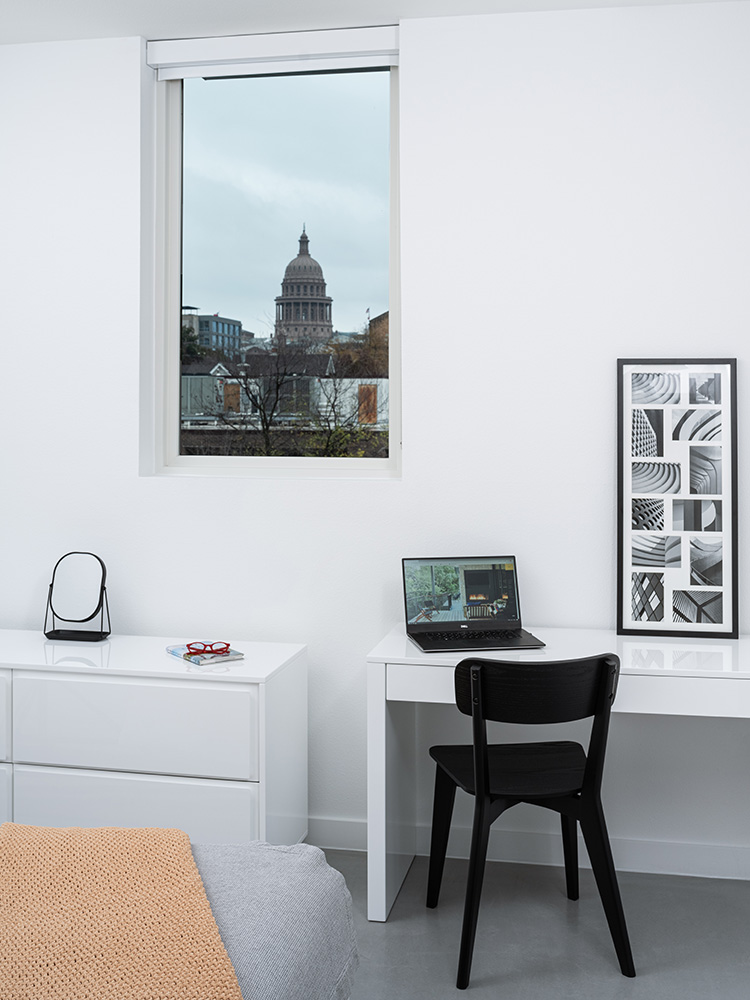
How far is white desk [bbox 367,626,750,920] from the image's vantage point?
2.43 metres

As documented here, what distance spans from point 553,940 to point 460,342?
1791mm

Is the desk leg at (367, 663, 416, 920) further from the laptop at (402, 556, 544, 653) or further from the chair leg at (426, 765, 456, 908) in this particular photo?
the laptop at (402, 556, 544, 653)

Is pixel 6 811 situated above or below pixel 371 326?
below

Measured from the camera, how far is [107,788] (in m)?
2.71

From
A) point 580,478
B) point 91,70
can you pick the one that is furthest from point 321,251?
point 580,478

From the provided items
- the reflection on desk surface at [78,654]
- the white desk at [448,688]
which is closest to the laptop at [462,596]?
the white desk at [448,688]

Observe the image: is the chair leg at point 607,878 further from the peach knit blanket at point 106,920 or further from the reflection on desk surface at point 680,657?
the peach knit blanket at point 106,920

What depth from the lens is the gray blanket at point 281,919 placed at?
1359 mm

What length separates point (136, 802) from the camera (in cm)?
269

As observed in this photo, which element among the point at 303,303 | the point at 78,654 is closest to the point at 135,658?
the point at 78,654

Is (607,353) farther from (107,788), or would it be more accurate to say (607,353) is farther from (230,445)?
(107,788)

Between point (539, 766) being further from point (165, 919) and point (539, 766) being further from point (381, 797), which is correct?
point (165, 919)

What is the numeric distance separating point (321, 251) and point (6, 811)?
Result: 2114 millimetres

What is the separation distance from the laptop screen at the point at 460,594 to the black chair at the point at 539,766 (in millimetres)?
481
